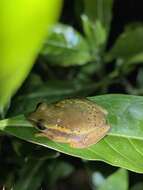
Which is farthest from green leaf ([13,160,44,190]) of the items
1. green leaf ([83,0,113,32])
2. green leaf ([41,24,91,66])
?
green leaf ([83,0,113,32])

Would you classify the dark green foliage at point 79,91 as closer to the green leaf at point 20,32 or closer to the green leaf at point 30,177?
the green leaf at point 30,177

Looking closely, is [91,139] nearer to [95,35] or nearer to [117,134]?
[117,134]

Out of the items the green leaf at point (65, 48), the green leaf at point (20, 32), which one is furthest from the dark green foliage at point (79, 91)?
the green leaf at point (20, 32)

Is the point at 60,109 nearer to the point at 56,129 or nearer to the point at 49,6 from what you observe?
the point at 56,129

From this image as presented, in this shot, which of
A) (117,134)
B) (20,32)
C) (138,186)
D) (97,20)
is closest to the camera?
(20,32)

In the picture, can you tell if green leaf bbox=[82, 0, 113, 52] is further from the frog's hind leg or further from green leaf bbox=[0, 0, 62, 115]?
green leaf bbox=[0, 0, 62, 115]

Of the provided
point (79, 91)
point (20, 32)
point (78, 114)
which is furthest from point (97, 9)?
point (20, 32)
